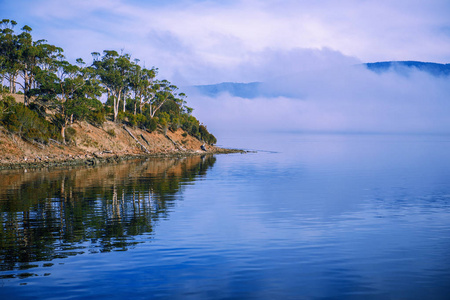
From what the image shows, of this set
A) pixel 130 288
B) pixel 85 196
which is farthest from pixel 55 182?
pixel 130 288

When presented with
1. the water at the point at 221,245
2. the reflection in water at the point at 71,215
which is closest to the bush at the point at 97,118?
the reflection in water at the point at 71,215

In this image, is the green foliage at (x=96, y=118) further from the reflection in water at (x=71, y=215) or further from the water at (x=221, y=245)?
the water at (x=221, y=245)

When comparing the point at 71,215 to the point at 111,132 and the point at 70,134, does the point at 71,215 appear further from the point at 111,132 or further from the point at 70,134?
the point at 111,132

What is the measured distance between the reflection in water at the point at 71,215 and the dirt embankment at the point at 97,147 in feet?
63.9

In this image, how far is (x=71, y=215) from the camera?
76.9ft

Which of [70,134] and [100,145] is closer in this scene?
[70,134]

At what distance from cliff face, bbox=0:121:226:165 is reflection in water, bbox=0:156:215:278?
20392 mm

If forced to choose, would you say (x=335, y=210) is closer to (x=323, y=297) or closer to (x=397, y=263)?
(x=397, y=263)

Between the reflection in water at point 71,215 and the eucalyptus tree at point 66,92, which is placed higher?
the eucalyptus tree at point 66,92

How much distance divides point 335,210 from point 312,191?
34.1 feet

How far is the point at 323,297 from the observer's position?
12094 mm

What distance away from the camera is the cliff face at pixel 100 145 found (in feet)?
201

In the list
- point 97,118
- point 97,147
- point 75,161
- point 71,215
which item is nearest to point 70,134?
point 97,147

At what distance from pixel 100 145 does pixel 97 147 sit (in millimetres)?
1442
